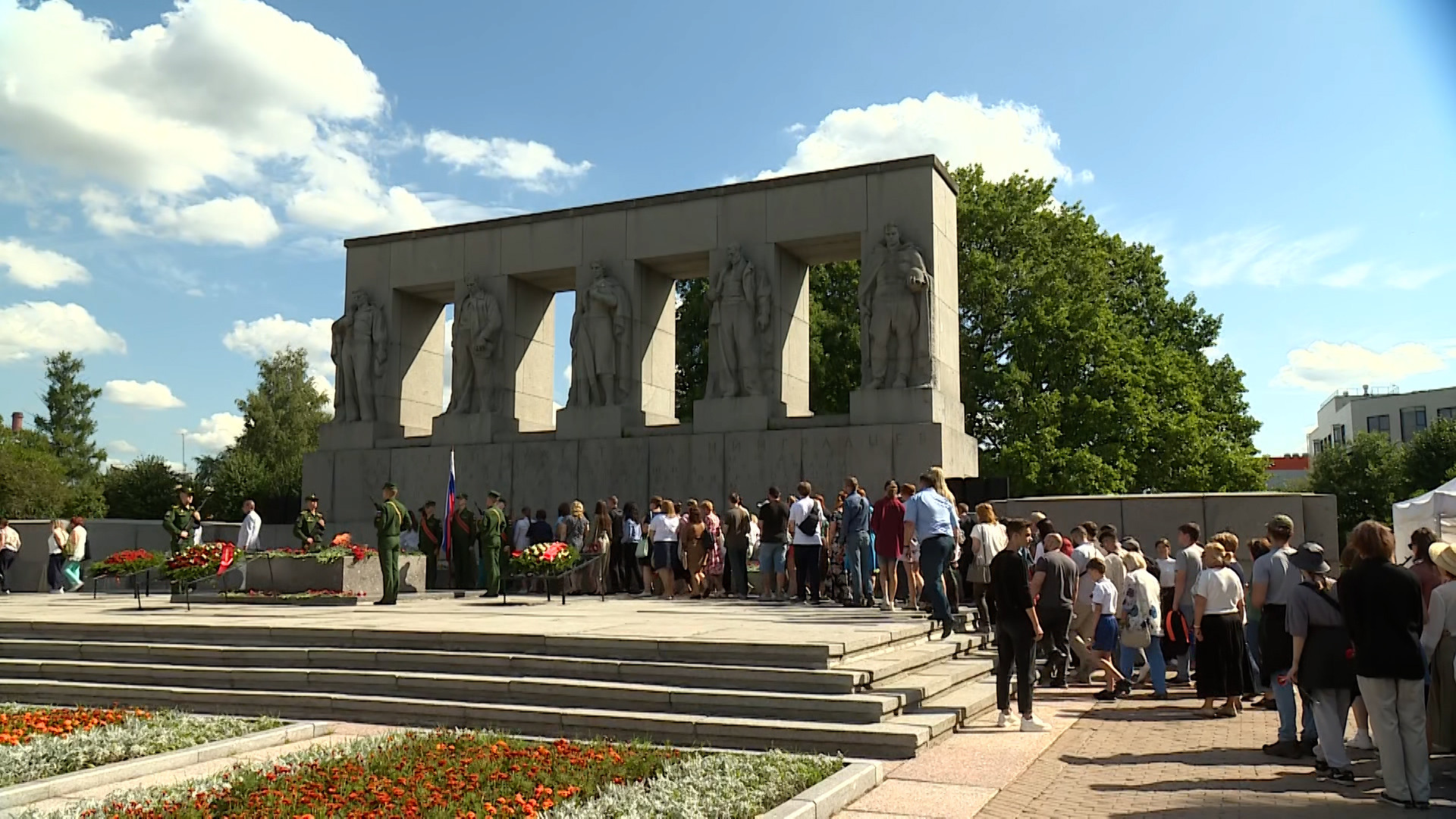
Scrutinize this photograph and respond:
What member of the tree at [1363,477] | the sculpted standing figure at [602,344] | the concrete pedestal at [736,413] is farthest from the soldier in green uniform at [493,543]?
the tree at [1363,477]

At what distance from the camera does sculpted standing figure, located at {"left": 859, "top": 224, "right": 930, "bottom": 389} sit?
21.9 meters

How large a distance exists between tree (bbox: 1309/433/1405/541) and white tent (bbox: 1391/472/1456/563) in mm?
51202

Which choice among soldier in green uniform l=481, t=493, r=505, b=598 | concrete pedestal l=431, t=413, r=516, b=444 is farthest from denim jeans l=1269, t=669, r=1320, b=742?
concrete pedestal l=431, t=413, r=516, b=444

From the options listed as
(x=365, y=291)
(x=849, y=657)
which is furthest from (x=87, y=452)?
(x=849, y=657)

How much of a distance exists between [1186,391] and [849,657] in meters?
27.4

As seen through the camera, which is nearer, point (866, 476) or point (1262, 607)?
point (1262, 607)

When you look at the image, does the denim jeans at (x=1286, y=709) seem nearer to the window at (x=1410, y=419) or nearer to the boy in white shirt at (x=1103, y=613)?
the boy in white shirt at (x=1103, y=613)

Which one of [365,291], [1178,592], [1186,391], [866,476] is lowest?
[1178,592]

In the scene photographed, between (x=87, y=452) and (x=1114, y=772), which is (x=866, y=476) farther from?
(x=87, y=452)

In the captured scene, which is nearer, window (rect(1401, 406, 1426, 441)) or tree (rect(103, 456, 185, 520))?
tree (rect(103, 456, 185, 520))

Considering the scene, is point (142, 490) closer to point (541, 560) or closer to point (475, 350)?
point (475, 350)

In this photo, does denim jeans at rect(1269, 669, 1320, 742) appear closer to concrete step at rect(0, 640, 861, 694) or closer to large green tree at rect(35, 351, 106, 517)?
concrete step at rect(0, 640, 861, 694)

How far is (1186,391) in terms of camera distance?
1345 inches

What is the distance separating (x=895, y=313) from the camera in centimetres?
2202
